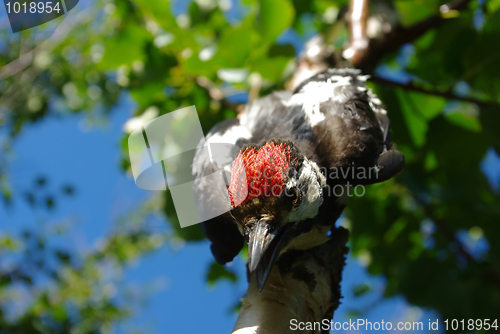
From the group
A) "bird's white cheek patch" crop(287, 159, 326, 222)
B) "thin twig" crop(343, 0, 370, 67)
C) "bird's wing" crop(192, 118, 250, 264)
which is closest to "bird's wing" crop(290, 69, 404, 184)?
"bird's white cheek patch" crop(287, 159, 326, 222)

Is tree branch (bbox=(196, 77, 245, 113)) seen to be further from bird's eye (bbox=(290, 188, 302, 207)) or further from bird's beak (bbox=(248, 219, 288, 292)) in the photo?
bird's beak (bbox=(248, 219, 288, 292))

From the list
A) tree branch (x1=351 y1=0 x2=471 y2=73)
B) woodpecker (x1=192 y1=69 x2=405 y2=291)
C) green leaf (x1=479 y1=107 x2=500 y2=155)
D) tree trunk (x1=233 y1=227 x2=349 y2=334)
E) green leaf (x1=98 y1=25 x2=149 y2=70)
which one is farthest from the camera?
tree branch (x1=351 y1=0 x2=471 y2=73)

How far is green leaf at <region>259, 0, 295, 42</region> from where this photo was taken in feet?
6.99

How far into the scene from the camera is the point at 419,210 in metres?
2.97

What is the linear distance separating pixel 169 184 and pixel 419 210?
6.41ft

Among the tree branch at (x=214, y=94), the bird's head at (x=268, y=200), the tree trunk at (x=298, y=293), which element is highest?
the tree branch at (x=214, y=94)

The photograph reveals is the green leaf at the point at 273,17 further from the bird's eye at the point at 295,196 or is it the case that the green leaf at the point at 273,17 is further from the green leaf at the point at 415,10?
the bird's eye at the point at 295,196

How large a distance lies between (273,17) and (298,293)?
5.07 feet

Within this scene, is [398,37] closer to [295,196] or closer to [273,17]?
[273,17]

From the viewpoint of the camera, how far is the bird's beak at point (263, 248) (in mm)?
1222

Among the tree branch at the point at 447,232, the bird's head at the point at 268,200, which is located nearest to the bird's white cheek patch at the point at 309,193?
the bird's head at the point at 268,200

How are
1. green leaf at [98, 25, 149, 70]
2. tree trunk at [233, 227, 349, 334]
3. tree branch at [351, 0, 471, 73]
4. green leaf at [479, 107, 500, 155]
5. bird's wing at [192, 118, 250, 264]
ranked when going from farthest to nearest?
tree branch at [351, 0, 471, 73] < green leaf at [98, 25, 149, 70] < green leaf at [479, 107, 500, 155] < bird's wing at [192, 118, 250, 264] < tree trunk at [233, 227, 349, 334]

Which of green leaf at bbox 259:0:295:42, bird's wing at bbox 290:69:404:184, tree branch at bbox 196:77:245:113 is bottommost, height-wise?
bird's wing at bbox 290:69:404:184

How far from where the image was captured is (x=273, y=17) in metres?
2.18
